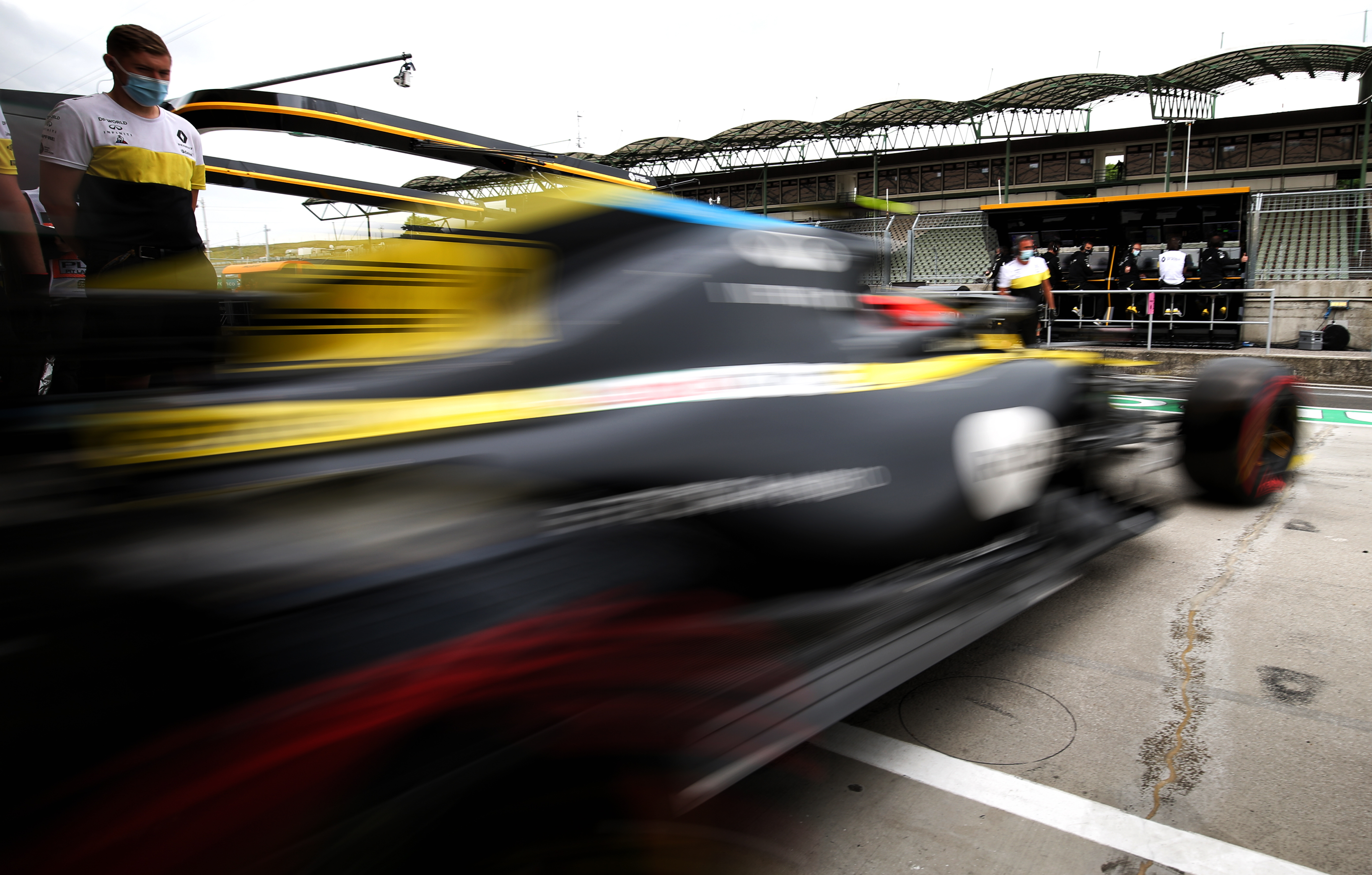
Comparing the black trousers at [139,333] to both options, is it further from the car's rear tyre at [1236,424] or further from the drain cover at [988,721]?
the car's rear tyre at [1236,424]

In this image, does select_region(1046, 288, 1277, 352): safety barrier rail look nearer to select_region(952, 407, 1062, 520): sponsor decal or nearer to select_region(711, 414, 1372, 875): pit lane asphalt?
select_region(711, 414, 1372, 875): pit lane asphalt

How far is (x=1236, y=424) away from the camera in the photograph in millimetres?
3389

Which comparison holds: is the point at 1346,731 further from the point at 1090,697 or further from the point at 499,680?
the point at 499,680

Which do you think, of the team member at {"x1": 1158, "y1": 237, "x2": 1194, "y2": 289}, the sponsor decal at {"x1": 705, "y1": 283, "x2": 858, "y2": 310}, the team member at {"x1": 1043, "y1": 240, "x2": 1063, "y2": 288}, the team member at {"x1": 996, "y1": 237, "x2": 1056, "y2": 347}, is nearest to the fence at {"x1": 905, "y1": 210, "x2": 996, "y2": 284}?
the team member at {"x1": 1043, "y1": 240, "x2": 1063, "y2": 288}

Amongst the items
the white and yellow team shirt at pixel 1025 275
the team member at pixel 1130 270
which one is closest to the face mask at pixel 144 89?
the white and yellow team shirt at pixel 1025 275

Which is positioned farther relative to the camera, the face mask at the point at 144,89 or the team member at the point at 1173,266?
the team member at the point at 1173,266

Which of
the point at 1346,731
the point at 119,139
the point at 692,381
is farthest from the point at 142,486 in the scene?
the point at 1346,731

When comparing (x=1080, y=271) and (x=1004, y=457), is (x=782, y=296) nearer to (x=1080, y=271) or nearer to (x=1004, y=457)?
(x=1004, y=457)

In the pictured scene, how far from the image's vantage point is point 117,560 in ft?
2.63

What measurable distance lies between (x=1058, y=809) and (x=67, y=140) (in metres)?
2.74

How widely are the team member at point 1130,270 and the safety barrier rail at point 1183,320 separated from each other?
319mm

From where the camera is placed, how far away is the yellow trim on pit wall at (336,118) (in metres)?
Answer: 4.37

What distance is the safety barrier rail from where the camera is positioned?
1109 centimetres

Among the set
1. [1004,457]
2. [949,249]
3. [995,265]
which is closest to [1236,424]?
[1004,457]
